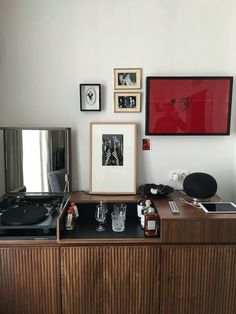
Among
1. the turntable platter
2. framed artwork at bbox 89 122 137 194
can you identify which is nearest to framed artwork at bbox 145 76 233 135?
framed artwork at bbox 89 122 137 194

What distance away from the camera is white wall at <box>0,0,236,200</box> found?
184 cm

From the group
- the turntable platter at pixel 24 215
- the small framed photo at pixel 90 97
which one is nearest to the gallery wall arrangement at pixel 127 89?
the small framed photo at pixel 90 97

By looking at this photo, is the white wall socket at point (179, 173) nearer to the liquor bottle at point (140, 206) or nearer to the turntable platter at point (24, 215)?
the liquor bottle at point (140, 206)

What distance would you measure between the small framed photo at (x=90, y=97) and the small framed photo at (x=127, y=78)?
0.13 meters

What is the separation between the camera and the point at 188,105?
1909 millimetres

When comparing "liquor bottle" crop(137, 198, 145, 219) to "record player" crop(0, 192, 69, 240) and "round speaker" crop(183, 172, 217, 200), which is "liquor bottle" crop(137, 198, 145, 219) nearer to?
"round speaker" crop(183, 172, 217, 200)

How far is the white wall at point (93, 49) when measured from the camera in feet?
6.04

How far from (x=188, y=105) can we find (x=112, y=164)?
26.9 inches

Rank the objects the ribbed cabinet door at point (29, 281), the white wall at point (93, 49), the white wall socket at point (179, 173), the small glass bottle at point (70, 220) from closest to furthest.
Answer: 1. the ribbed cabinet door at point (29, 281)
2. the small glass bottle at point (70, 220)
3. the white wall at point (93, 49)
4. the white wall socket at point (179, 173)

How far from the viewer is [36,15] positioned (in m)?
1.85

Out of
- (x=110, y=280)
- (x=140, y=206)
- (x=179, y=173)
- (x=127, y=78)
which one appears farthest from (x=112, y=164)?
(x=110, y=280)

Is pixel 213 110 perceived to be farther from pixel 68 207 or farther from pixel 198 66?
pixel 68 207

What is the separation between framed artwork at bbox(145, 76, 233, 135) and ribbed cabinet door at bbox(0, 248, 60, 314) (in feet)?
3.52

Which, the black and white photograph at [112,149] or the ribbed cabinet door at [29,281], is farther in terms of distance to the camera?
the black and white photograph at [112,149]
